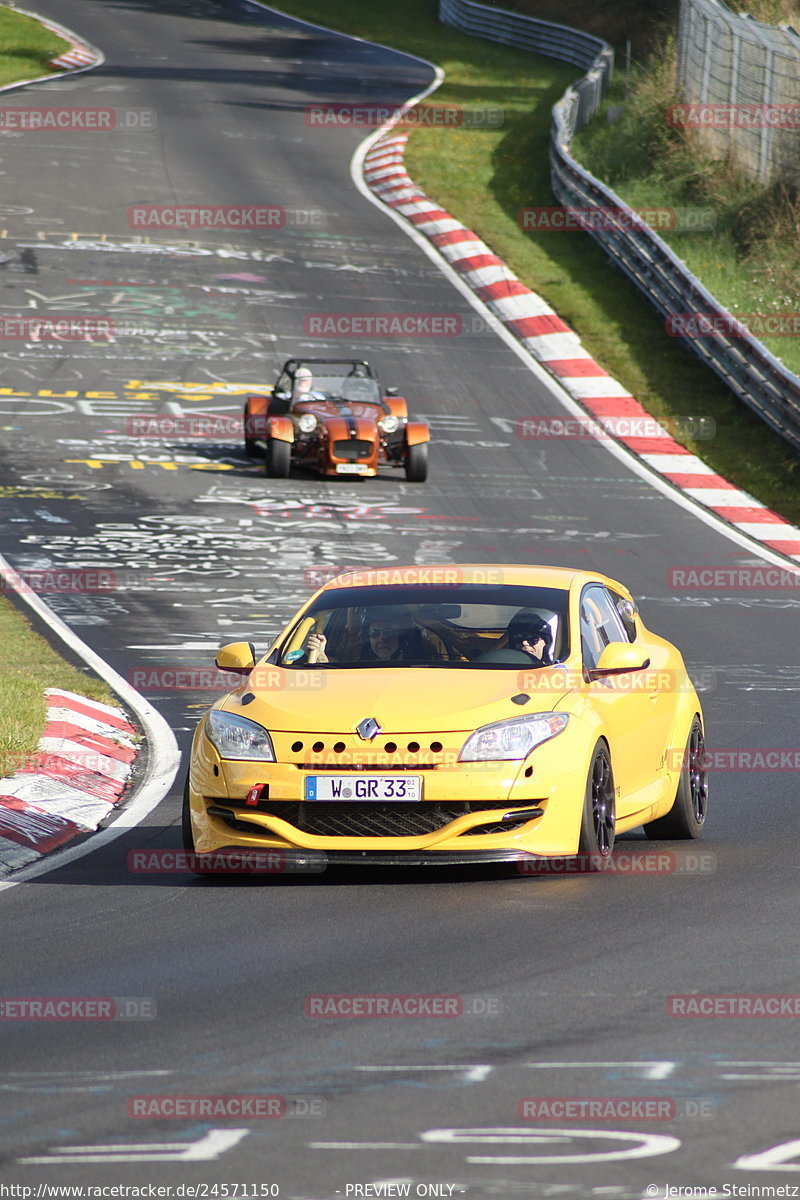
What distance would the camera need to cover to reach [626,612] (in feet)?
32.9

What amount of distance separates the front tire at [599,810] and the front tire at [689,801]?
2.89ft

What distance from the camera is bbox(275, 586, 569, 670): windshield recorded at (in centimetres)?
895

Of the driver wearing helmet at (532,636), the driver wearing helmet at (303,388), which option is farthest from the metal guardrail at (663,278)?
the driver wearing helmet at (532,636)

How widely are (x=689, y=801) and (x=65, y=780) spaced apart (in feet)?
11.5

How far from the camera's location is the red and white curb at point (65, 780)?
9406 millimetres

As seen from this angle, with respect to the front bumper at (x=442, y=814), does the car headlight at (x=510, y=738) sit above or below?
above

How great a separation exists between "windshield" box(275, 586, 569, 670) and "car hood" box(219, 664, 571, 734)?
0.68 feet

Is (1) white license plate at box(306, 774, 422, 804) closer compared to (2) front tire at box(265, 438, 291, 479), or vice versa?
(1) white license plate at box(306, 774, 422, 804)
